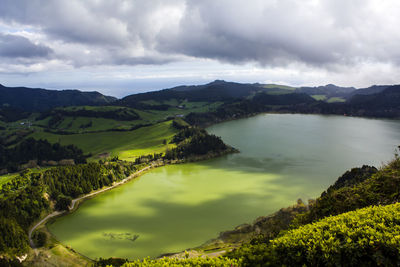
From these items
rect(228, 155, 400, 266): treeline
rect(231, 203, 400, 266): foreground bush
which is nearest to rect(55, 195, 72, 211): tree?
rect(228, 155, 400, 266): treeline

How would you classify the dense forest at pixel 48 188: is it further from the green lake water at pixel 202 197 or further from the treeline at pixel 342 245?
the treeline at pixel 342 245

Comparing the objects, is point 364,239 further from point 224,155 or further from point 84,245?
point 224,155

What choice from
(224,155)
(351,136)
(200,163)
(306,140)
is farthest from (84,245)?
(351,136)

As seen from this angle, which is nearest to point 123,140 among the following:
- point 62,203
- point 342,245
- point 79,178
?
point 79,178

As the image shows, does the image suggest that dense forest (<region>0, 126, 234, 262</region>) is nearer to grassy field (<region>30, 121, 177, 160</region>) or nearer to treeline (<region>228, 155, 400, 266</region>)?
grassy field (<region>30, 121, 177, 160</region>)

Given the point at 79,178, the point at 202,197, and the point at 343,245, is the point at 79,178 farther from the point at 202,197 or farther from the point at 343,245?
the point at 343,245

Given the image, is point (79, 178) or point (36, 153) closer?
point (79, 178)

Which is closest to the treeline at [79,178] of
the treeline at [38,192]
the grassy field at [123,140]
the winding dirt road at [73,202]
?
the treeline at [38,192]
